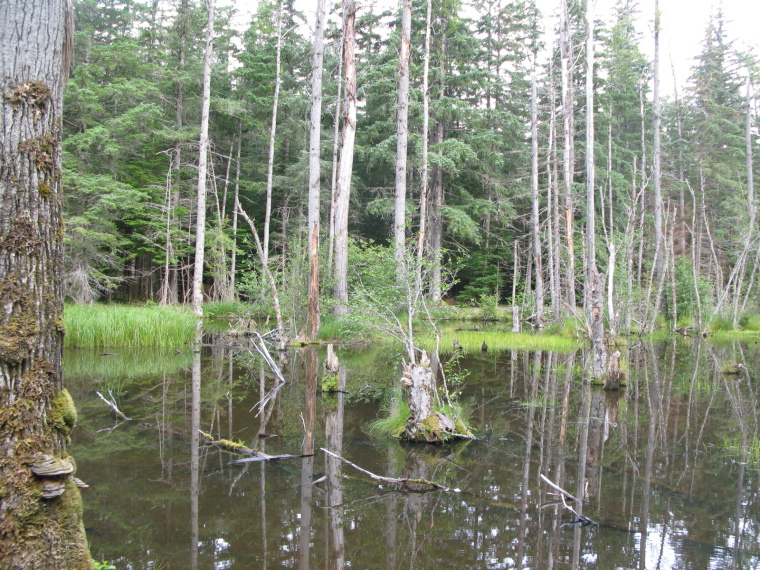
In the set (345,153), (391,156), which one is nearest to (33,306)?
(345,153)

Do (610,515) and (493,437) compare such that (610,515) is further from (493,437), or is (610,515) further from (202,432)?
(202,432)

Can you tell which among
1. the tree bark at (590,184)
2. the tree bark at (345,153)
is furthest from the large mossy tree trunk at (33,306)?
the tree bark at (345,153)

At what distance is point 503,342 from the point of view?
1489 cm

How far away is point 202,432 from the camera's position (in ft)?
20.0

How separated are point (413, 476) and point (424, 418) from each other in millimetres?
1324

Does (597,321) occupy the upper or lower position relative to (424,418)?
upper

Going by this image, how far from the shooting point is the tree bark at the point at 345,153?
14758 mm

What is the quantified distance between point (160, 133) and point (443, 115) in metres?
12.5

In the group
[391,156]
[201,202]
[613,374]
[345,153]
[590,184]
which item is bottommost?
[613,374]

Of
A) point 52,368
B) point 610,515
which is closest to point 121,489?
point 52,368

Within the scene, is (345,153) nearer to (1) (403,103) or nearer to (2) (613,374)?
(1) (403,103)

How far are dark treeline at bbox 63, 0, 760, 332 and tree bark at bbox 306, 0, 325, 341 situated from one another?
67 centimetres

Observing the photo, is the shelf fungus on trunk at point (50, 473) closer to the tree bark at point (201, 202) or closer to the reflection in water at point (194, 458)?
the reflection in water at point (194, 458)

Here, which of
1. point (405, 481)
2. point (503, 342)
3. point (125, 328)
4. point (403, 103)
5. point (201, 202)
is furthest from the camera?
point (201, 202)
